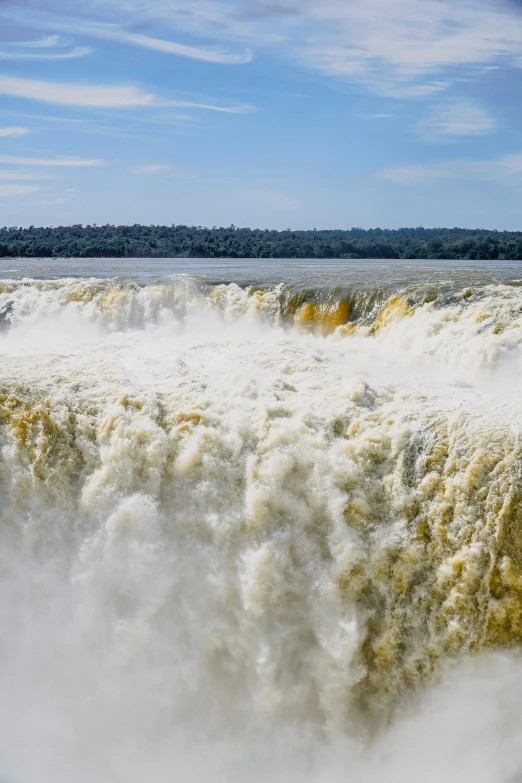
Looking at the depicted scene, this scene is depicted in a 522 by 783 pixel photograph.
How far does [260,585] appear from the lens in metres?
7.29

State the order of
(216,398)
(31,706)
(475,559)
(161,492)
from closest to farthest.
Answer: (475,559), (31,706), (161,492), (216,398)

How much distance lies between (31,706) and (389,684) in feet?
11.4

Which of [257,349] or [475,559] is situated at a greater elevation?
[257,349]

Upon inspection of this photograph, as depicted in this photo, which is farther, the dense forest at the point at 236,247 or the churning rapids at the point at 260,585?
the dense forest at the point at 236,247

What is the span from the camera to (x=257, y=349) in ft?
37.8

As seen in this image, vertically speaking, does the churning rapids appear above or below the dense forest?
below

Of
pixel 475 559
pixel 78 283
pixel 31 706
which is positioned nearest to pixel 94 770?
pixel 31 706

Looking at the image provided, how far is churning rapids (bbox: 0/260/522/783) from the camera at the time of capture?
266 inches

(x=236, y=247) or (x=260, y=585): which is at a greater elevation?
(x=236, y=247)

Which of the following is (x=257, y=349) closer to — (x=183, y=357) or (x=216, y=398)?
(x=183, y=357)

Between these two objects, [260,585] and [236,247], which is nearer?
[260,585]

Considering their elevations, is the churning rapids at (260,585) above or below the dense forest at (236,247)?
below

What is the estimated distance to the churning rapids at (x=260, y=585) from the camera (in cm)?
675

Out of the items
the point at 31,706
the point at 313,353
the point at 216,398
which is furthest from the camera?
the point at 313,353
